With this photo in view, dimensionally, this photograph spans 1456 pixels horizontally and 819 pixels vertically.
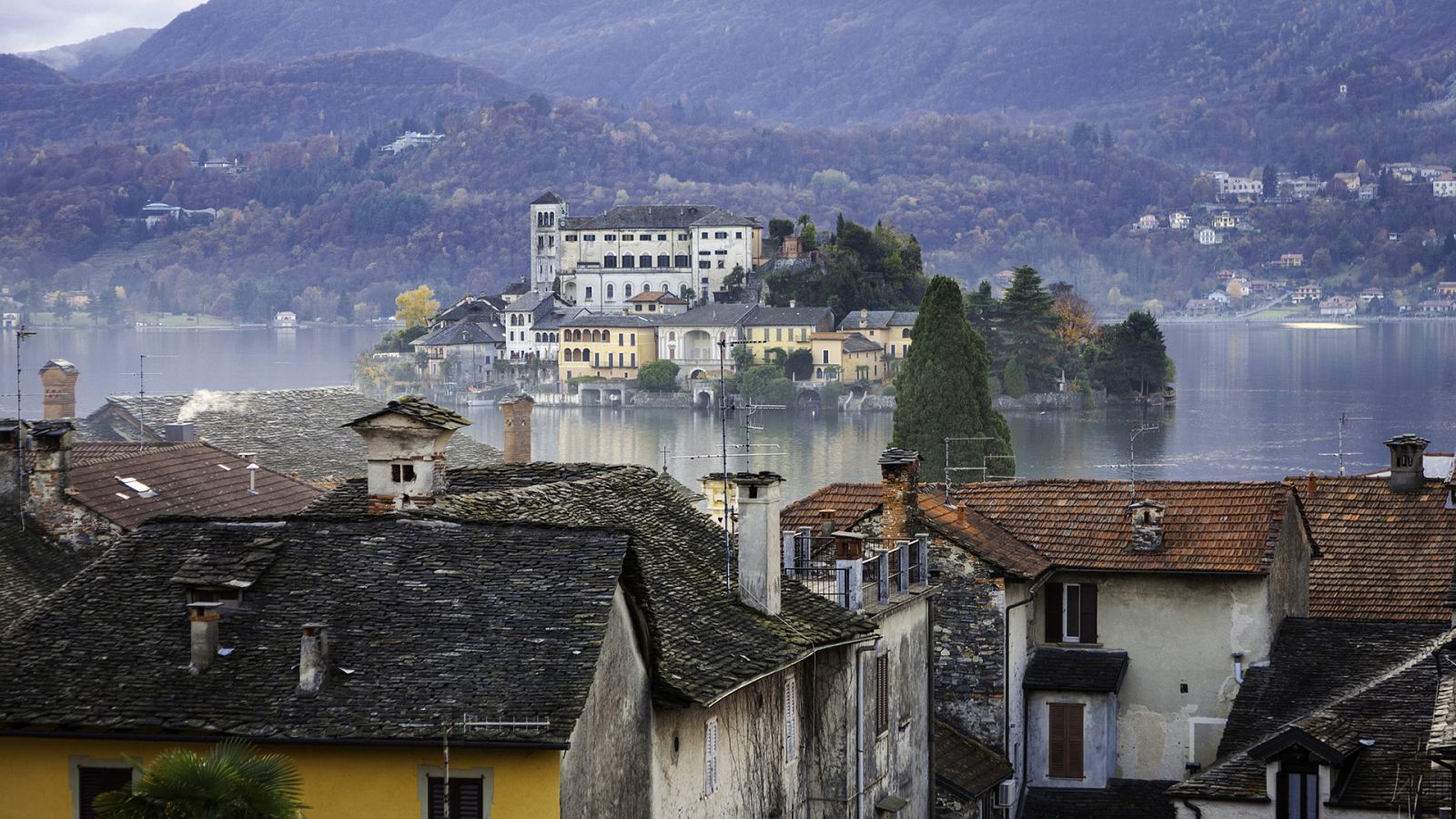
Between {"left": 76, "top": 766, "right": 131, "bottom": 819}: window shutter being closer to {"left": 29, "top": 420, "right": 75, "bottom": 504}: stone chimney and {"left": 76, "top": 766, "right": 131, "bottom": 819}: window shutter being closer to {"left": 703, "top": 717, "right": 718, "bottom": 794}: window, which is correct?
{"left": 703, "top": 717, "right": 718, "bottom": 794}: window

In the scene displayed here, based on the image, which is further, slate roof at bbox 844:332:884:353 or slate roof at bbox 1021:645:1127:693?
slate roof at bbox 844:332:884:353

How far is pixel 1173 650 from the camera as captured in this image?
65.5 ft

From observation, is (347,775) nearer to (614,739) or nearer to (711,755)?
(614,739)

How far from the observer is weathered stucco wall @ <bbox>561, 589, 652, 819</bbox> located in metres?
9.50

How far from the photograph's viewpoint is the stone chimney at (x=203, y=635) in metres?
9.88

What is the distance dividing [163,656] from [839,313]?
13441 cm

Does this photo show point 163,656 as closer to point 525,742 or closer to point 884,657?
point 525,742

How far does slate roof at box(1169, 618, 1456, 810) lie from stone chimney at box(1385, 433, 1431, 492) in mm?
3466

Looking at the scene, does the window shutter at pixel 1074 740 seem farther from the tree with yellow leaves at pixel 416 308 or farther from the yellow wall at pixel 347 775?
the tree with yellow leaves at pixel 416 308

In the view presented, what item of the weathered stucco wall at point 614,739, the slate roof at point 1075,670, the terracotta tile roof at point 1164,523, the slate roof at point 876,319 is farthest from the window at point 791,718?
the slate roof at point 876,319

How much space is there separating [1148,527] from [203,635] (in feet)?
39.4

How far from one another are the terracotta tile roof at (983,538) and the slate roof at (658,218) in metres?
140

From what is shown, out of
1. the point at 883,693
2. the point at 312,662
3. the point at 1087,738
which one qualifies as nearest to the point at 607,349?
the point at 1087,738

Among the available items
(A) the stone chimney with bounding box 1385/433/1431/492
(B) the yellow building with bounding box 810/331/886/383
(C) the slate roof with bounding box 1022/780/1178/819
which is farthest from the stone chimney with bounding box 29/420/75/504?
(B) the yellow building with bounding box 810/331/886/383
